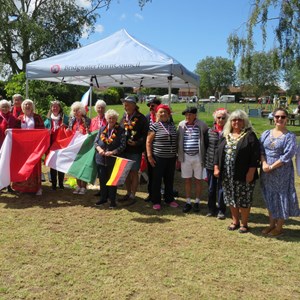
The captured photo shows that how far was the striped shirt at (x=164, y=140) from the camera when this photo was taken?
226 inches

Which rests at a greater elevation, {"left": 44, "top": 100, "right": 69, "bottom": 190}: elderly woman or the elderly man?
the elderly man

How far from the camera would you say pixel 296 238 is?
481cm

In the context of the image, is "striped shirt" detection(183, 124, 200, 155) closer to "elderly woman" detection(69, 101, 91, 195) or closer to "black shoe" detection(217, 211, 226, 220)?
"black shoe" detection(217, 211, 226, 220)

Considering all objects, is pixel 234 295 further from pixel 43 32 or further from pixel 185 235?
pixel 43 32

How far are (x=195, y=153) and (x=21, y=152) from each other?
3.13 meters

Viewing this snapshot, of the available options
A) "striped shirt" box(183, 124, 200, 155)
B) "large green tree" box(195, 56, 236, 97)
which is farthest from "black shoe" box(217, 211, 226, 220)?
"large green tree" box(195, 56, 236, 97)

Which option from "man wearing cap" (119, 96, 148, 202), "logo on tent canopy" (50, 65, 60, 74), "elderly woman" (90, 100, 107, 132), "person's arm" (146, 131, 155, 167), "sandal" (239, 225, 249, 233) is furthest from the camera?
"logo on tent canopy" (50, 65, 60, 74)

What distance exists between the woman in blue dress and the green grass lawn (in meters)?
0.41

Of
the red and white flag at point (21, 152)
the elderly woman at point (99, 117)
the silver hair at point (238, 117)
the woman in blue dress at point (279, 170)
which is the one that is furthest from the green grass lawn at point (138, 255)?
the elderly woman at point (99, 117)

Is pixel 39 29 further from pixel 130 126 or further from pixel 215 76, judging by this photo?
pixel 215 76

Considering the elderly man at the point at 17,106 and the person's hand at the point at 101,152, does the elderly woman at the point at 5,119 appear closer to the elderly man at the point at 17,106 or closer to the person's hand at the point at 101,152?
the elderly man at the point at 17,106

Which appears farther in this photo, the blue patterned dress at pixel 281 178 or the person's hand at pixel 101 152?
the person's hand at pixel 101 152

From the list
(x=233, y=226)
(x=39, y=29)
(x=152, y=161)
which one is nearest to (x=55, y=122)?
(x=152, y=161)

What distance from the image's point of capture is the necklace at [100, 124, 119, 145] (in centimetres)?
589
